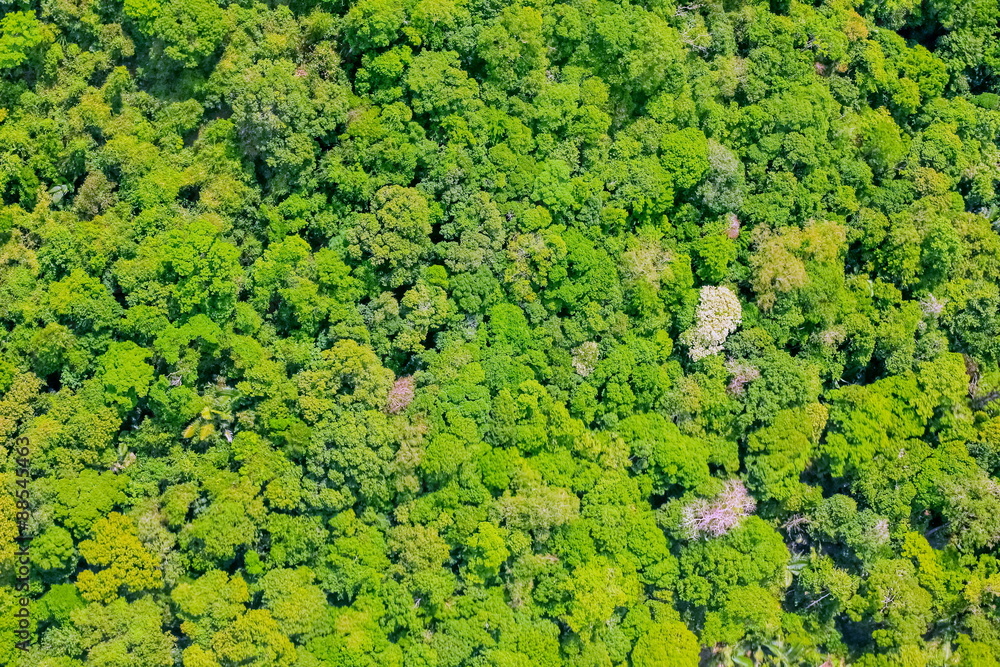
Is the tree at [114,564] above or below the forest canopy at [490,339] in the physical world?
below

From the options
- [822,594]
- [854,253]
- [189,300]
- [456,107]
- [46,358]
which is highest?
[456,107]

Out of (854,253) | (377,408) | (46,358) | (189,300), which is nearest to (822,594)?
(854,253)

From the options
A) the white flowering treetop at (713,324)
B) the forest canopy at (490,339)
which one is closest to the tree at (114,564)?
the forest canopy at (490,339)

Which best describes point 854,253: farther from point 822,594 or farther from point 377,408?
point 377,408

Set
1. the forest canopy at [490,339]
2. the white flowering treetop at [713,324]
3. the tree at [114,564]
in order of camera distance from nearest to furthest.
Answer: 1. the tree at [114,564]
2. the forest canopy at [490,339]
3. the white flowering treetop at [713,324]

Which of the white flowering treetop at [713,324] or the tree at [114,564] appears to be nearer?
the tree at [114,564]

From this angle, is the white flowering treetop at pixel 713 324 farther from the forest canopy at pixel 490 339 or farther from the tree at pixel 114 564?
the tree at pixel 114 564

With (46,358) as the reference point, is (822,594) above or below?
below
